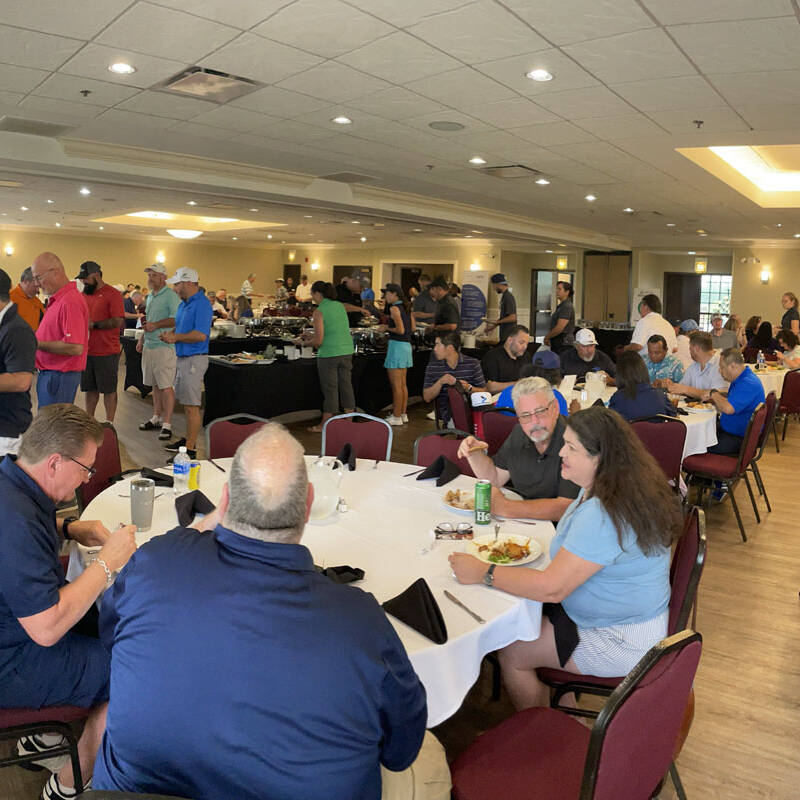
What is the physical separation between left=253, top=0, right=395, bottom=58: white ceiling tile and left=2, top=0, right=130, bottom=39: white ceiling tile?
26.8 inches

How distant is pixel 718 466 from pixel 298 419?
498 cm

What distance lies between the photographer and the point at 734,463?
5.04 m

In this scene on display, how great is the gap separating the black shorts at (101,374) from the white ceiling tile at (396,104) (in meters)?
3.36

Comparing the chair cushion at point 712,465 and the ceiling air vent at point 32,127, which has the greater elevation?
the ceiling air vent at point 32,127

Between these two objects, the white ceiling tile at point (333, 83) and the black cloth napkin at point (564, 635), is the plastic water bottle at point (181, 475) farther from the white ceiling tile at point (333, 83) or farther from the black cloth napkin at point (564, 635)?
the white ceiling tile at point (333, 83)

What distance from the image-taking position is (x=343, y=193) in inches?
377

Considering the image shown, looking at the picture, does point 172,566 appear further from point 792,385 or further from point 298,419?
point 792,385

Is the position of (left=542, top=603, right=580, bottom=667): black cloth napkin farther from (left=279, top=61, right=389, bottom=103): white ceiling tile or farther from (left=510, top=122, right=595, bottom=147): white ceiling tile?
(left=510, top=122, right=595, bottom=147): white ceiling tile

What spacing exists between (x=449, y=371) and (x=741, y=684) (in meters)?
3.52

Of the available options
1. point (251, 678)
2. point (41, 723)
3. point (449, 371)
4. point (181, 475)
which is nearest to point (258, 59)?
point (181, 475)

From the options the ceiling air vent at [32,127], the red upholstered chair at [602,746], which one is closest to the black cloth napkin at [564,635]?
the red upholstered chair at [602,746]

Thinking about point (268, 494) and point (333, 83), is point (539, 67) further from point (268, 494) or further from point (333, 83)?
point (268, 494)

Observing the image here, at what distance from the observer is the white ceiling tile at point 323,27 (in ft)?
10.7

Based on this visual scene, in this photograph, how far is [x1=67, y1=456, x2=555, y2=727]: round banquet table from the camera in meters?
1.93
